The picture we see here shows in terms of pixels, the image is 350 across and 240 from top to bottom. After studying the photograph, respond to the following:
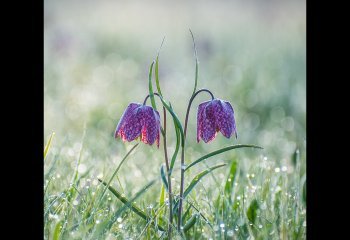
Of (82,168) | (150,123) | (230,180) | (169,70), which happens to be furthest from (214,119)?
(169,70)

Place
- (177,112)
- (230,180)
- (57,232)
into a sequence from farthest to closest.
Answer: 1. (177,112)
2. (230,180)
3. (57,232)

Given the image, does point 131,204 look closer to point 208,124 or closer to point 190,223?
point 190,223

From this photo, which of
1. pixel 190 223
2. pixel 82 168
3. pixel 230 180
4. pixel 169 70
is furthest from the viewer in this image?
pixel 169 70

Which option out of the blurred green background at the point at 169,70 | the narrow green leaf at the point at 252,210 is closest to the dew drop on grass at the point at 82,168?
the blurred green background at the point at 169,70

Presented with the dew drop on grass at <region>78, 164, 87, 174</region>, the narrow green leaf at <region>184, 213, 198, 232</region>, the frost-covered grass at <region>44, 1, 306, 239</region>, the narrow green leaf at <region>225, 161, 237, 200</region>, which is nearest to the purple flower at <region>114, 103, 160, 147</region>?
the frost-covered grass at <region>44, 1, 306, 239</region>

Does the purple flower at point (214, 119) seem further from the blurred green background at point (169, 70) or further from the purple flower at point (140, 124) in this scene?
the blurred green background at point (169, 70)

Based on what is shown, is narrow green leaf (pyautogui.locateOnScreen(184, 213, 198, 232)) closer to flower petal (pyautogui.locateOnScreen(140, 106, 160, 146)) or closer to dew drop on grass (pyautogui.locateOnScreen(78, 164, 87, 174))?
flower petal (pyautogui.locateOnScreen(140, 106, 160, 146))
